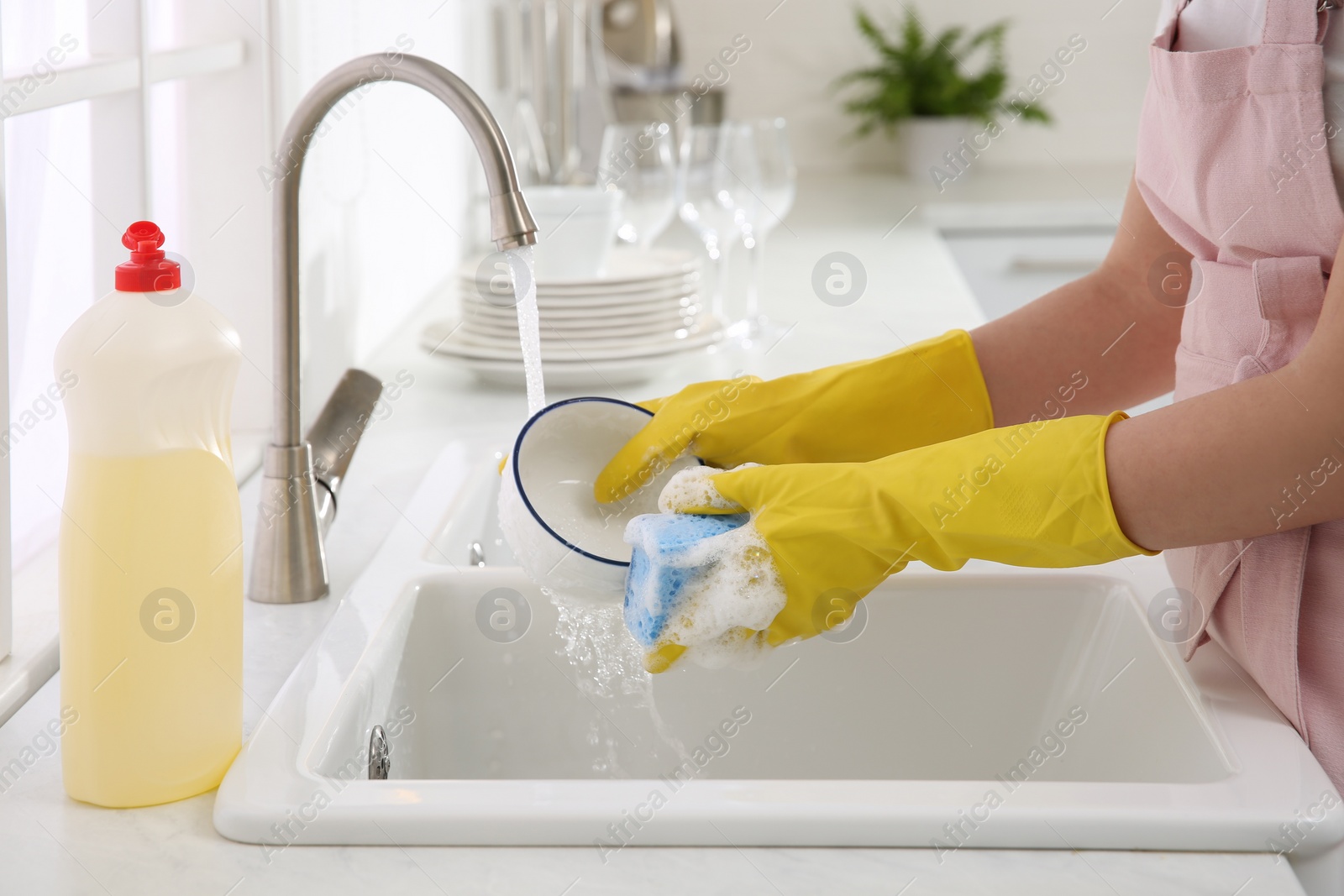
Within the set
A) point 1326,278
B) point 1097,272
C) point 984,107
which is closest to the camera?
point 1326,278

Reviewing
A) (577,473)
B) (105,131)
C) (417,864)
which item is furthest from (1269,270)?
(105,131)

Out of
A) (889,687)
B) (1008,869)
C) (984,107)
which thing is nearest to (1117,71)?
(984,107)

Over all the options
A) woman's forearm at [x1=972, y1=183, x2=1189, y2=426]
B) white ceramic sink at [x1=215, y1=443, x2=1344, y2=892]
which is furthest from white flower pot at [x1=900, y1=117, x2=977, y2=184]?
white ceramic sink at [x1=215, y1=443, x2=1344, y2=892]

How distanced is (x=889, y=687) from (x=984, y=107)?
2.61 m

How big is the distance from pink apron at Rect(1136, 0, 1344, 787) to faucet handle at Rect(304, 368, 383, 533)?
64 cm

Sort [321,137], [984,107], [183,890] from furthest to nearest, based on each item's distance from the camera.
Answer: [984,107], [321,137], [183,890]

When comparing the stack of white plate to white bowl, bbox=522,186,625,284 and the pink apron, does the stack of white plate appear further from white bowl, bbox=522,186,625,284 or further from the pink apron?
the pink apron

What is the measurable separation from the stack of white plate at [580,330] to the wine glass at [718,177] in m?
0.16

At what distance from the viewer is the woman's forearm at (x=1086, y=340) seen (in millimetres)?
1026

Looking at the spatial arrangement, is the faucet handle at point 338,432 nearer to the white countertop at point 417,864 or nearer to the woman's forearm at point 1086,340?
the white countertop at point 417,864

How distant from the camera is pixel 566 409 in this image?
91cm

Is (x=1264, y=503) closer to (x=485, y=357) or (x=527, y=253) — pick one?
(x=527, y=253)

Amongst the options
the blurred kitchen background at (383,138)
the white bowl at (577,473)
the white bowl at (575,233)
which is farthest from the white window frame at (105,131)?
the white bowl at (575,233)

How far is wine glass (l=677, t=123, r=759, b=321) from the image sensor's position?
177 centimetres
